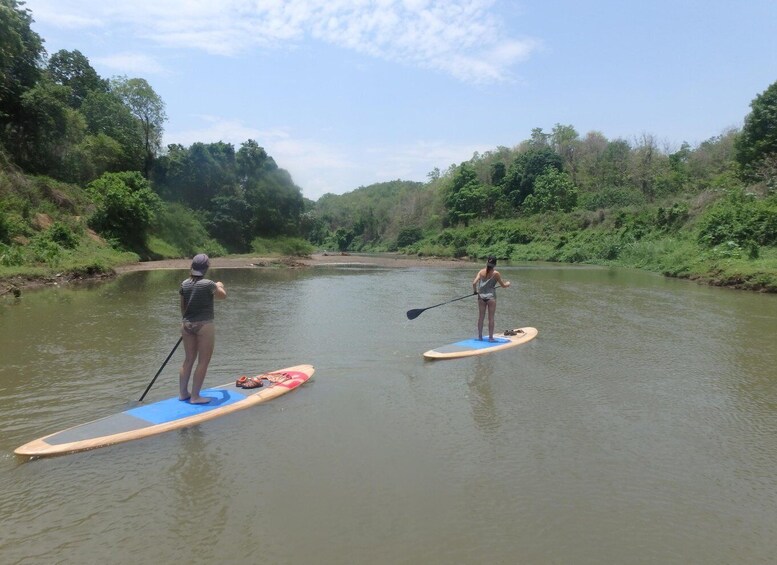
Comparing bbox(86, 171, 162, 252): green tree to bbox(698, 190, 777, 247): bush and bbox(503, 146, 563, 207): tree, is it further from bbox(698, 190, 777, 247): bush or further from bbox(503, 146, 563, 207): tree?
bbox(503, 146, 563, 207): tree

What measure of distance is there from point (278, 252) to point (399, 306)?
32.1m

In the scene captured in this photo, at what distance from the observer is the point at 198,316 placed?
6402mm

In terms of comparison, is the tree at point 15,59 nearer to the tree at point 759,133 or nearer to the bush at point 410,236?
the tree at point 759,133

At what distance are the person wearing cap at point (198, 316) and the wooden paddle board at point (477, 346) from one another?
4067mm

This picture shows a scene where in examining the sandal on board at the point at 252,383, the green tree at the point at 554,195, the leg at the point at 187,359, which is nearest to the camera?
the leg at the point at 187,359

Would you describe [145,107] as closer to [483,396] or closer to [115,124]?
[115,124]

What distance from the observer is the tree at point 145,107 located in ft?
148

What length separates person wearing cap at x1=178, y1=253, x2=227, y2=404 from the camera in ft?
20.9

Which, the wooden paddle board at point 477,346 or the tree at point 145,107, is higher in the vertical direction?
the tree at point 145,107

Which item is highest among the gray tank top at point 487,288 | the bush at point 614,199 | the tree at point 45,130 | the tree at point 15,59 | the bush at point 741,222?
the tree at point 15,59

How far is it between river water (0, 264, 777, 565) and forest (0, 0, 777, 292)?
13252 mm

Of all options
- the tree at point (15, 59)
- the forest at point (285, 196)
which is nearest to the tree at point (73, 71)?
the forest at point (285, 196)

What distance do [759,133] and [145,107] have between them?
4543 centimetres

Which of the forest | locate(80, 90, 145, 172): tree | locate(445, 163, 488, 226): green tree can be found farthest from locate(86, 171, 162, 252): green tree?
locate(445, 163, 488, 226): green tree
